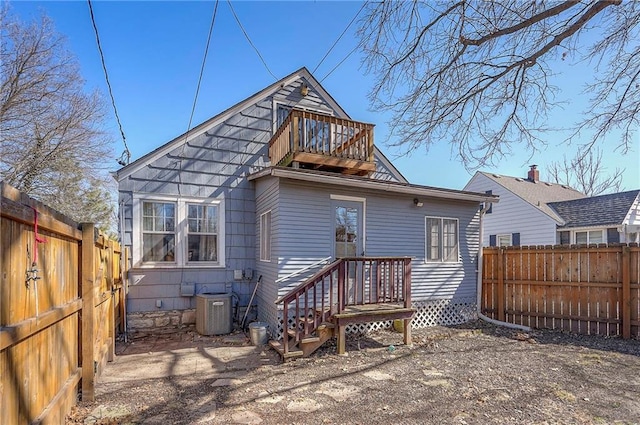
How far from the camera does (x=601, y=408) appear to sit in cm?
376

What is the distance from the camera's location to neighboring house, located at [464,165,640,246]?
1308 cm

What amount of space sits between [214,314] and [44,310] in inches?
187

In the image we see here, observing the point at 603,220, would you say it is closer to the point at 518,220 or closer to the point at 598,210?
the point at 598,210

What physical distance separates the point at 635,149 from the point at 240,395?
665 centimetres

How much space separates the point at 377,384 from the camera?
4.48 metres

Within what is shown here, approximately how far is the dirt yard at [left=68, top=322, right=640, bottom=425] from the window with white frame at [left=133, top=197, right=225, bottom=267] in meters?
1.74

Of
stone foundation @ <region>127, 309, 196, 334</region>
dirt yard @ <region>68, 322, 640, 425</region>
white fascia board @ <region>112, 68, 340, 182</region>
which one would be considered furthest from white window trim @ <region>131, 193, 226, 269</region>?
dirt yard @ <region>68, 322, 640, 425</region>

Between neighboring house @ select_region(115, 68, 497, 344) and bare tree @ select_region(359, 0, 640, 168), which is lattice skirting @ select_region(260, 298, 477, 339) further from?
bare tree @ select_region(359, 0, 640, 168)

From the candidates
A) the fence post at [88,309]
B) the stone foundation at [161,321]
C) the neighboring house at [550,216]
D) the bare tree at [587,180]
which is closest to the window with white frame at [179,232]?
the stone foundation at [161,321]

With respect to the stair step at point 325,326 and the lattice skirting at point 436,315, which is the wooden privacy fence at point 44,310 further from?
the lattice skirting at point 436,315

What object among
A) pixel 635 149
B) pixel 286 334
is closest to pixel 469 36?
pixel 635 149

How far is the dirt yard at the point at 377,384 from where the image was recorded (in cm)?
359

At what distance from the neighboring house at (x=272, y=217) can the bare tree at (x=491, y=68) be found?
1950 mm

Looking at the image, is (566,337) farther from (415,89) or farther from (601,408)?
(415,89)
